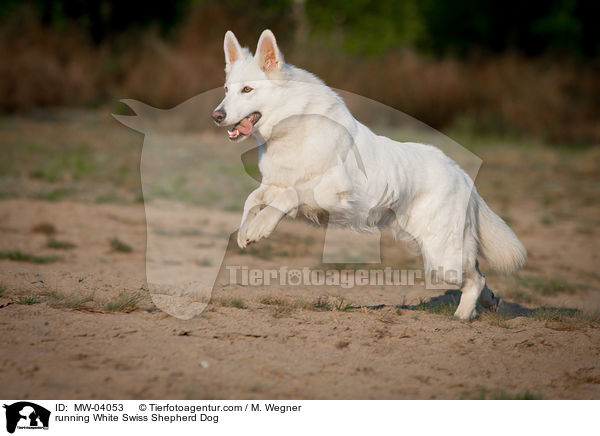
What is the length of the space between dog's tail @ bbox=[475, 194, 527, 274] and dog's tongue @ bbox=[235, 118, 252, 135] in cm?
231

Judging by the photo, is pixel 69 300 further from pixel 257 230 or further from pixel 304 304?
pixel 304 304

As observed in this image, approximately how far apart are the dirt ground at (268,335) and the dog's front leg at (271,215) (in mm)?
685

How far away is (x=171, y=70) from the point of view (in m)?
20.8

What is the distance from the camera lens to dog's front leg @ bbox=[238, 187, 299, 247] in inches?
204

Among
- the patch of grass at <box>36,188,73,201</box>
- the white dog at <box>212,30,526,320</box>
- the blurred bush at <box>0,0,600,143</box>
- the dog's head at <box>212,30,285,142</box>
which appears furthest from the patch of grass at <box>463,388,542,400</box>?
the blurred bush at <box>0,0,600,143</box>

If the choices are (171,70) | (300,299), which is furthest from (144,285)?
(171,70)

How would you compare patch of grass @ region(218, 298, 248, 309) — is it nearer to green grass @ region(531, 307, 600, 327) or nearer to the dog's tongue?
the dog's tongue

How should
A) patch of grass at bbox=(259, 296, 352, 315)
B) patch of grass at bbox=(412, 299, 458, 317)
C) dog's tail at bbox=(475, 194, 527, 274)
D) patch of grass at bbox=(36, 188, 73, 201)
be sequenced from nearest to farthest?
patch of grass at bbox=(259, 296, 352, 315), patch of grass at bbox=(412, 299, 458, 317), dog's tail at bbox=(475, 194, 527, 274), patch of grass at bbox=(36, 188, 73, 201)

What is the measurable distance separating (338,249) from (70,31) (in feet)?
59.6

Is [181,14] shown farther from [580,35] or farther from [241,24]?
[580,35]

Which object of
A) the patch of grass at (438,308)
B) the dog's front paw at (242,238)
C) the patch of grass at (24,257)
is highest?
the dog's front paw at (242,238)

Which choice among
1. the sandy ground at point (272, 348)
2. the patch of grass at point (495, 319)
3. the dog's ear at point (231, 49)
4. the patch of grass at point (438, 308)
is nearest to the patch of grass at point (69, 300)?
the sandy ground at point (272, 348)

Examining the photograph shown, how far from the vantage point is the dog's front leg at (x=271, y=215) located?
5.17 meters

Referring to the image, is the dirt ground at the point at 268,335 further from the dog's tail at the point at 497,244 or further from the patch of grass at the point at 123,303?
the dog's tail at the point at 497,244
